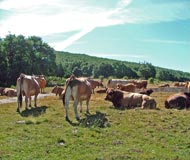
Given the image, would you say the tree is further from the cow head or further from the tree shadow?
the tree shadow

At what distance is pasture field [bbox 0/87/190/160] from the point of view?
1103 centimetres

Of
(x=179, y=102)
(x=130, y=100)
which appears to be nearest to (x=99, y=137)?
(x=130, y=100)

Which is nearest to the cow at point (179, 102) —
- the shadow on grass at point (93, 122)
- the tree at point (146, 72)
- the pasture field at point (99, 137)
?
the pasture field at point (99, 137)

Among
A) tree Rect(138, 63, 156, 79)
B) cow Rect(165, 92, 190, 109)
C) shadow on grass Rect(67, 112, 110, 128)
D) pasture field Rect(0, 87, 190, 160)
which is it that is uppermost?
tree Rect(138, 63, 156, 79)

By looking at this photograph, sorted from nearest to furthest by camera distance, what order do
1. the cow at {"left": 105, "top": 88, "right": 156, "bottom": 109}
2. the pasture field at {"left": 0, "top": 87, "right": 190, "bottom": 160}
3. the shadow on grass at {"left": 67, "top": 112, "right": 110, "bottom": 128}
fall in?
the pasture field at {"left": 0, "top": 87, "right": 190, "bottom": 160} < the shadow on grass at {"left": 67, "top": 112, "right": 110, "bottom": 128} < the cow at {"left": 105, "top": 88, "right": 156, "bottom": 109}

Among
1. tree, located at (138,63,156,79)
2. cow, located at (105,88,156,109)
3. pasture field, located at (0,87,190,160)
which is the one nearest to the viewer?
pasture field, located at (0,87,190,160)

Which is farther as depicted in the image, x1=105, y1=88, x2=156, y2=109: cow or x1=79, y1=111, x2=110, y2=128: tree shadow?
x1=105, y1=88, x2=156, y2=109: cow

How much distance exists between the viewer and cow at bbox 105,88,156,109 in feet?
69.1

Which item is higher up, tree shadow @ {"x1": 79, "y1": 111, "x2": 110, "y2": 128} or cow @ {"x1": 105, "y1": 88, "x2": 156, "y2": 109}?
cow @ {"x1": 105, "y1": 88, "x2": 156, "y2": 109}

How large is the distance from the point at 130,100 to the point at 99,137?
8.92m

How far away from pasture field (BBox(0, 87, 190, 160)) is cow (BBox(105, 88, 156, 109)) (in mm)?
3111

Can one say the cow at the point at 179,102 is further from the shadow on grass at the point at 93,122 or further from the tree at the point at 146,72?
the tree at the point at 146,72

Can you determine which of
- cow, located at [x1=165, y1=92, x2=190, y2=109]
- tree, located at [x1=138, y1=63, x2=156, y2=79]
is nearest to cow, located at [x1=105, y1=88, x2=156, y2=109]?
cow, located at [x1=165, y1=92, x2=190, y2=109]

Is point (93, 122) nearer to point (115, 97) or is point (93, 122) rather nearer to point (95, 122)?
point (95, 122)
